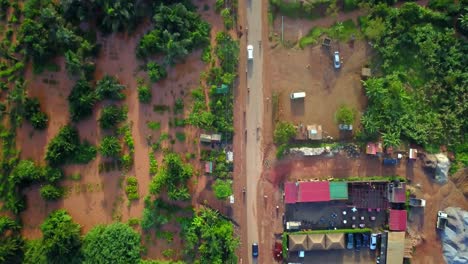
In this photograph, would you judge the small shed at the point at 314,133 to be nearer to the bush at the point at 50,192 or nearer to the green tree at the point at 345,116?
Result: the green tree at the point at 345,116

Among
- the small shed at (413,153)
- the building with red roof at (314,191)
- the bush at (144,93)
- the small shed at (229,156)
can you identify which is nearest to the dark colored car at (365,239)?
the building with red roof at (314,191)

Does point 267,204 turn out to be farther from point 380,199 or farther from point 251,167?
point 380,199

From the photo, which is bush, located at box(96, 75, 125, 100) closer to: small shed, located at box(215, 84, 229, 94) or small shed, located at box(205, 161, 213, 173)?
small shed, located at box(215, 84, 229, 94)

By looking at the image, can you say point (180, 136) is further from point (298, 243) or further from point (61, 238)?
point (298, 243)

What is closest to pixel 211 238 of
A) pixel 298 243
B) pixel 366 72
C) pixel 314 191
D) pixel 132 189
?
pixel 298 243

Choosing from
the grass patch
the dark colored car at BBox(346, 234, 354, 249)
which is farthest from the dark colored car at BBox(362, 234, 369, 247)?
the grass patch

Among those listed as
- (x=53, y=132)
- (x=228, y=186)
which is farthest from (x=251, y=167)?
(x=53, y=132)
